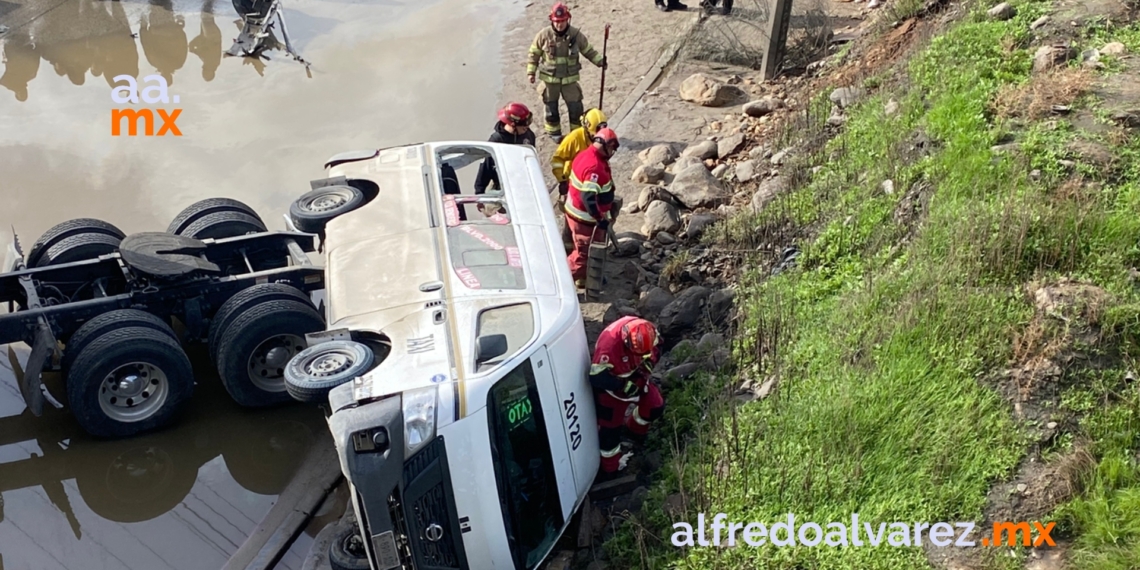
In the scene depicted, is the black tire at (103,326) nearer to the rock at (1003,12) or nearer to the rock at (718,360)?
the rock at (718,360)

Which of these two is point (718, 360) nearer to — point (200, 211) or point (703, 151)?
point (703, 151)

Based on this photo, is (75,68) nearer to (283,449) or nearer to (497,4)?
(497,4)

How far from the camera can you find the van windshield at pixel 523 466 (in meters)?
4.94

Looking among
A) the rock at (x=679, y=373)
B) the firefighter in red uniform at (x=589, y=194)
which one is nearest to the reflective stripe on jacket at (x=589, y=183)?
the firefighter in red uniform at (x=589, y=194)

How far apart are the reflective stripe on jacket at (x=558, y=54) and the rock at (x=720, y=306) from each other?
4312mm

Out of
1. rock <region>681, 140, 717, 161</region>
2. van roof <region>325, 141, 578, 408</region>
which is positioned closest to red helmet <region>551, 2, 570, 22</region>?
rock <region>681, 140, 717, 161</region>

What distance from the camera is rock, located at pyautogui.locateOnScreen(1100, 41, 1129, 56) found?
8180mm

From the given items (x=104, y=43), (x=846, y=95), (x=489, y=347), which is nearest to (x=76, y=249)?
(x=489, y=347)

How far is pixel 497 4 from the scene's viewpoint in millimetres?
15352

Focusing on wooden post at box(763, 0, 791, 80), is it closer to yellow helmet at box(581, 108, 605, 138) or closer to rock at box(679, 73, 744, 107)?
rock at box(679, 73, 744, 107)

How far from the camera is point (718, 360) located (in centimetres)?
670

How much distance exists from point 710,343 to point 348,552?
2983mm

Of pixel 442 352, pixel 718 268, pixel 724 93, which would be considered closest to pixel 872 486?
pixel 442 352

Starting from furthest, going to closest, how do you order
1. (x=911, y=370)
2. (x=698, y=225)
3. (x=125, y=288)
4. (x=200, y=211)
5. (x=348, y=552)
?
(x=698, y=225)
(x=200, y=211)
(x=125, y=288)
(x=911, y=370)
(x=348, y=552)
